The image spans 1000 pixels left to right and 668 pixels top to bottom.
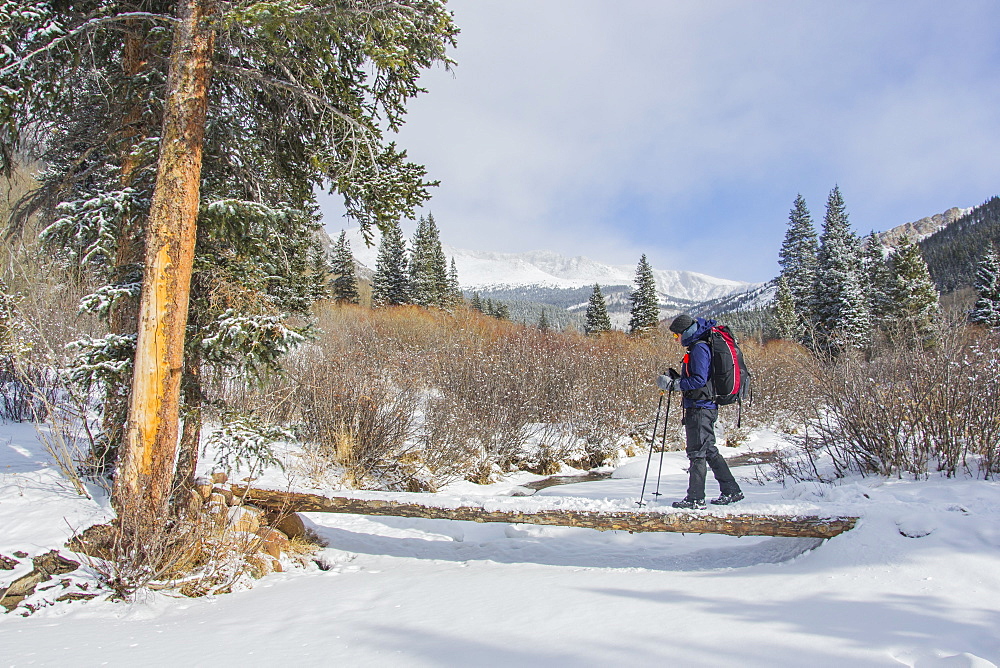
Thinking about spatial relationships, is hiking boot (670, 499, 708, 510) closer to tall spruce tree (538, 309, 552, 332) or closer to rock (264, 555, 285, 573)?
rock (264, 555, 285, 573)

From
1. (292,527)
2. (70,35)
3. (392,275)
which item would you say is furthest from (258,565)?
(392,275)

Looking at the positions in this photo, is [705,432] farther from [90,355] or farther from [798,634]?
[90,355]

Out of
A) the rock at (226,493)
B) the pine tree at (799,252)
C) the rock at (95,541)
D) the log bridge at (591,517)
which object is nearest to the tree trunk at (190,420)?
the rock at (226,493)

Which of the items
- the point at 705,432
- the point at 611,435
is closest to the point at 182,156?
the point at 705,432

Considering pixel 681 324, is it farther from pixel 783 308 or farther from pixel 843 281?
pixel 783 308

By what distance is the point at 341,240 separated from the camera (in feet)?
19.2

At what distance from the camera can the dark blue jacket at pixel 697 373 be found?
16.6ft

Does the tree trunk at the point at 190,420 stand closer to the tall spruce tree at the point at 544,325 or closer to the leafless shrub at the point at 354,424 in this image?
the leafless shrub at the point at 354,424

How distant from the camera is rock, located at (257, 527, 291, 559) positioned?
4811 millimetres

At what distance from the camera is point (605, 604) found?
11.2 ft

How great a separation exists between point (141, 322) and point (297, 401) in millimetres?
5298

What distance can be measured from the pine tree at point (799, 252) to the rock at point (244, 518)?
3980 centimetres

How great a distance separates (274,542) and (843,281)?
105 feet

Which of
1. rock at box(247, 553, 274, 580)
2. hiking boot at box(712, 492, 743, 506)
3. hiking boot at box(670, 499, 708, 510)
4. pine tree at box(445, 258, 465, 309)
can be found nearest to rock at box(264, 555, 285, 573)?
rock at box(247, 553, 274, 580)
